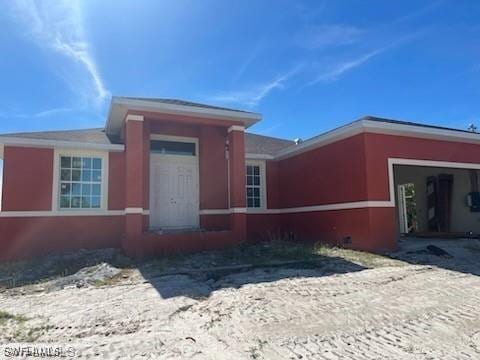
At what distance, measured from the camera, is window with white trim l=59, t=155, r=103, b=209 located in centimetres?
1111

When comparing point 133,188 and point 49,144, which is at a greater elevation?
point 49,144

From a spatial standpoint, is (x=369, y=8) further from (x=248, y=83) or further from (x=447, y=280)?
(x=447, y=280)

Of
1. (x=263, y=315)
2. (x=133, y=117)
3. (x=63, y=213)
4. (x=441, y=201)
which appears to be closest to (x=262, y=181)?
(x=133, y=117)

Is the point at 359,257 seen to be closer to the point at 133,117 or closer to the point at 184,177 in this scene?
the point at 184,177

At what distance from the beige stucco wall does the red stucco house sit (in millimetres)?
2570

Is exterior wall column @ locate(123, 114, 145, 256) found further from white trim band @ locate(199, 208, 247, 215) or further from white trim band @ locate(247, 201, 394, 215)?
white trim band @ locate(247, 201, 394, 215)

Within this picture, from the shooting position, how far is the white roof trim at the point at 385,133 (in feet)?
35.1

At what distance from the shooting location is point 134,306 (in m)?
5.52

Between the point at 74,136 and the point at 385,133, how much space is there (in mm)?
9143

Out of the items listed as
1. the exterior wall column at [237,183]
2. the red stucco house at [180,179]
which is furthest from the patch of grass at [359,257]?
Answer: the exterior wall column at [237,183]

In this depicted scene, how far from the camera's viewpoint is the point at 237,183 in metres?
11.1

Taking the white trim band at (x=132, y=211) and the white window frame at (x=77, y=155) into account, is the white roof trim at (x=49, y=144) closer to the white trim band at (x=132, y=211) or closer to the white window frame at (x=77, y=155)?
the white window frame at (x=77, y=155)

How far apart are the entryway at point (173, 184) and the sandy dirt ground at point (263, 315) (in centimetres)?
388

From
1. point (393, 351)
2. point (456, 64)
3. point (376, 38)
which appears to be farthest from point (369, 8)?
point (393, 351)
